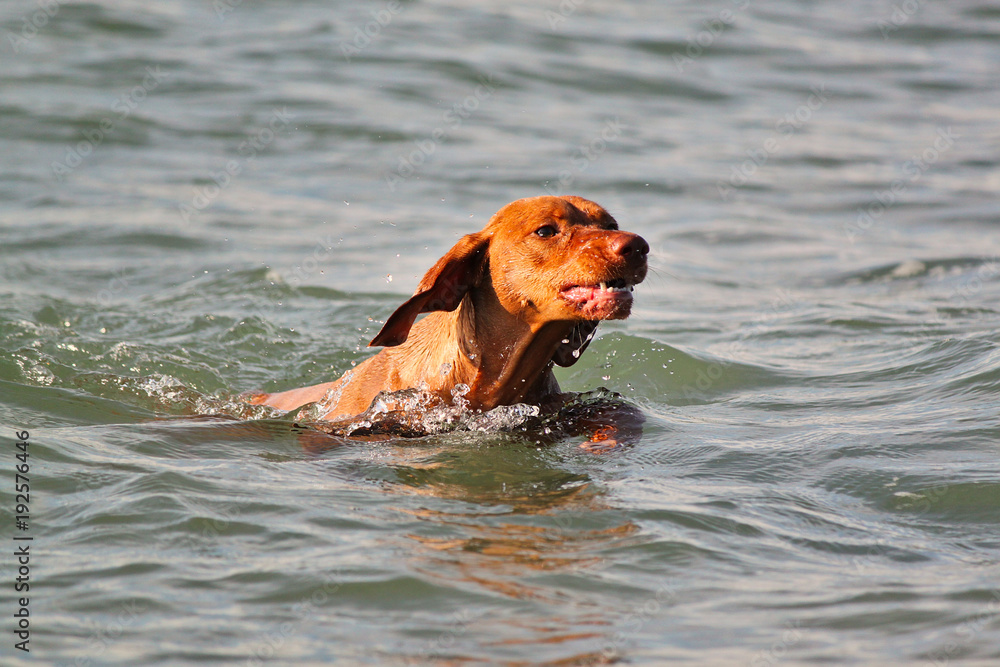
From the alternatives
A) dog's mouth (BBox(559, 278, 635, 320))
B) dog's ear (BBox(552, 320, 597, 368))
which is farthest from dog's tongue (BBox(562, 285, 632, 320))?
dog's ear (BBox(552, 320, 597, 368))

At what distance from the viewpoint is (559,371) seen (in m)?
7.78

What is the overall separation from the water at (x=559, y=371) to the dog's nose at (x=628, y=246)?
999 millimetres

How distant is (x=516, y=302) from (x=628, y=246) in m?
0.69

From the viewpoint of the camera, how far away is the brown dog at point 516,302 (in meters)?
5.12

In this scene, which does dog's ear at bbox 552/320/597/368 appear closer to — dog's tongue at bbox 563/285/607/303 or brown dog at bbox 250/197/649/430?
brown dog at bbox 250/197/649/430

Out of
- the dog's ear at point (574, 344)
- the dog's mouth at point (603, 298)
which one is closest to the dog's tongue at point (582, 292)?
the dog's mouth at point (603, 298)

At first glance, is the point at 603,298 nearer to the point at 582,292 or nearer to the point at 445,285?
the point at 582,292

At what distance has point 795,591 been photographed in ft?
13.2

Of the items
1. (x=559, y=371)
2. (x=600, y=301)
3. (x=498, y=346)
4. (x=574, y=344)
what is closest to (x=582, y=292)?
(x=600, y=301)

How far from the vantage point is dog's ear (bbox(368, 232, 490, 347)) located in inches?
213

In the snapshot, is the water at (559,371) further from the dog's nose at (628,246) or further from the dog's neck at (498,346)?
the dog's nose at (628,246)

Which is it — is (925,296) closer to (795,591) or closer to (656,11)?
(795,591)

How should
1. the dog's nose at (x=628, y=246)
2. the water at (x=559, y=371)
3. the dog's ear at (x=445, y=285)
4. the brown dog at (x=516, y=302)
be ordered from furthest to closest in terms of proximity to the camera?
1. the dog's ear at (x=445, y=285)
2. the brown dog at (x=516, y=302)
3. the dog's nose at (x=628, y=246)
4. the water at (x=559, y=371)

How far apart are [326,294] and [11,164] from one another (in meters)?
4.53
